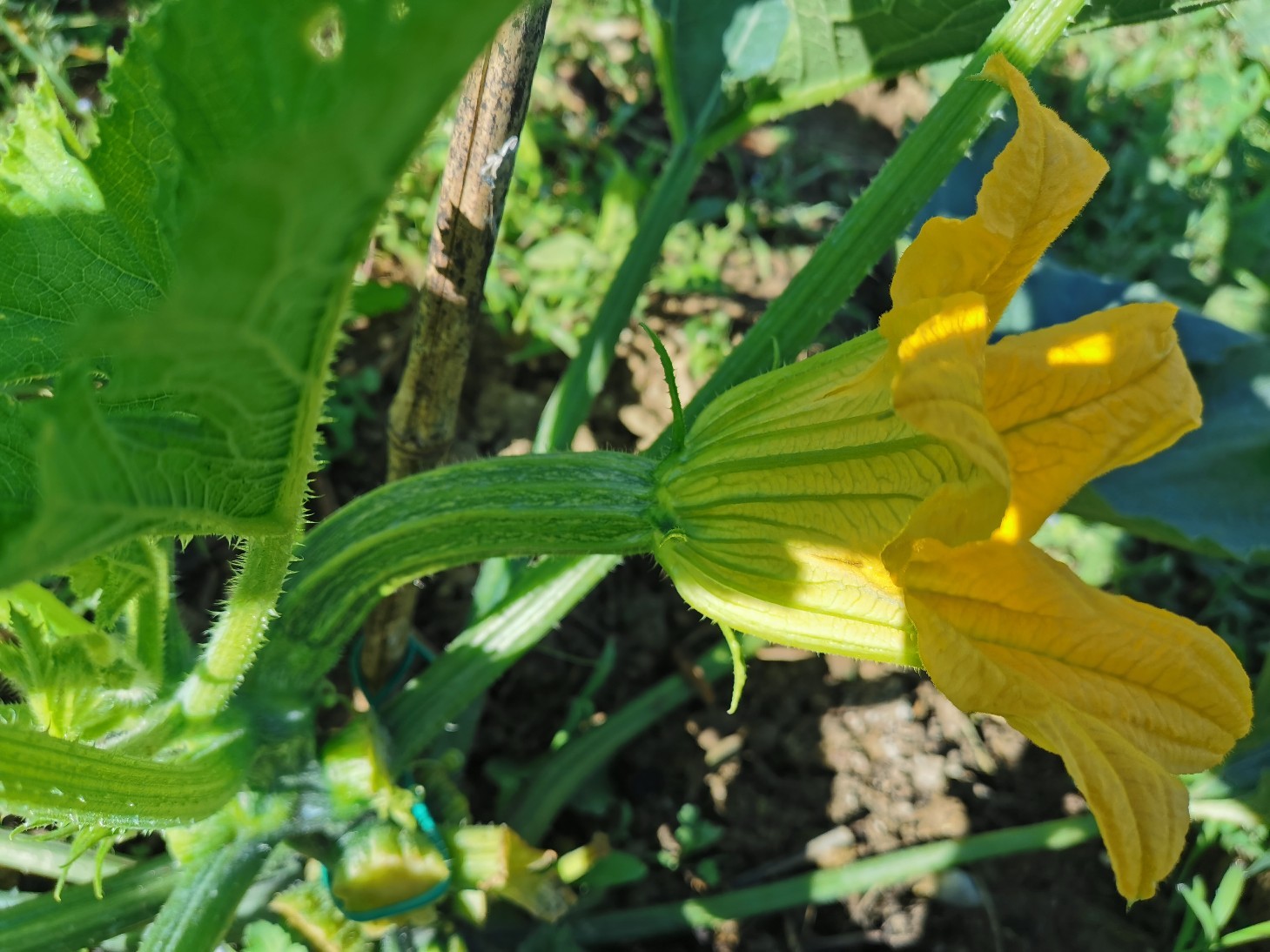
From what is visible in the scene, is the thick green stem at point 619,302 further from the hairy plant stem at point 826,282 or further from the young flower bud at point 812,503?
the young flower bud at point 812,503

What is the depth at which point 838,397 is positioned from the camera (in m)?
1.04

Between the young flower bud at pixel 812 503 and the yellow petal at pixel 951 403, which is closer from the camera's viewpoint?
the yellow petal at pixel 951 403

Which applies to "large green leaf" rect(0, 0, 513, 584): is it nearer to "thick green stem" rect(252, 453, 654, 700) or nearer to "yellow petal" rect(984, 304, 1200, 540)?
"thick green stem" rect(252, 453, 654, 700)

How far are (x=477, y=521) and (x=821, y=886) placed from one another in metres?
1.19

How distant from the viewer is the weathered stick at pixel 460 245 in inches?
49.1

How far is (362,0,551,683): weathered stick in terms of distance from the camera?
49.1 inches

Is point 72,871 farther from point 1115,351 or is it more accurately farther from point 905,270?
point 1115,351

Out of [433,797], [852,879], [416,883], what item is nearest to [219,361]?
[416,883]

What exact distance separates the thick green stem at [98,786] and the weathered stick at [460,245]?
0.58 metres

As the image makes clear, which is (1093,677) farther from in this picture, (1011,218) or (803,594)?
(1011,218)

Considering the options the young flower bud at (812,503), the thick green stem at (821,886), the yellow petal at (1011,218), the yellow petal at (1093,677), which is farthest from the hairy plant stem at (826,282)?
the thick green stem at (821,886)

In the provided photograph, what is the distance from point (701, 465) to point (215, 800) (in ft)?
2.24

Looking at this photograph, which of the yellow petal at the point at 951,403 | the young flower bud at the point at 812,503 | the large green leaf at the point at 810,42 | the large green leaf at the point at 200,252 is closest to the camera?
the large green leaf at the point at 200,252

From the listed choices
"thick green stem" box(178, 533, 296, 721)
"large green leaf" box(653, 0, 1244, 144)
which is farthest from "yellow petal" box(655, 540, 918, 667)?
"large green leaf" box(653, 0, 1244, 144)
